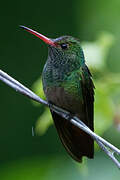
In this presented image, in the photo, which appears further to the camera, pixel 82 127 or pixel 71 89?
pixel 71 89

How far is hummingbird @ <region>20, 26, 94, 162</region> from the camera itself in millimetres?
2891

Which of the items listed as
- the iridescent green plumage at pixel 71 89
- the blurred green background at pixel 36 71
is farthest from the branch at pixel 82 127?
the blurred green background at pixel 36 71

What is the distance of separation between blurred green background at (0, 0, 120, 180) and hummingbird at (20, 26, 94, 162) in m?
1.95

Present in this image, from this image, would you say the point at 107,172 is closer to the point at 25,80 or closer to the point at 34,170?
the point at 34,170

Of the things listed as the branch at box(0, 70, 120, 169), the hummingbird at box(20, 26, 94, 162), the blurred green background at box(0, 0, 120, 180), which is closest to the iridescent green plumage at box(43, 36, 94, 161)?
the hummingbird at box(20, 26, 94, 162)

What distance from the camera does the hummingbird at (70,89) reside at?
9.48 feet

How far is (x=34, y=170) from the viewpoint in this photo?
5016mm

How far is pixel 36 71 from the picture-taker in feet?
24.9

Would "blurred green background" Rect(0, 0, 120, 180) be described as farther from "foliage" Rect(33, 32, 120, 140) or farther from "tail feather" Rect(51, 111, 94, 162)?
"foliage" Rect(33, 32, 120, 140)

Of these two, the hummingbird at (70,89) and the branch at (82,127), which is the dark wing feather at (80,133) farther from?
the branch at (82,127)

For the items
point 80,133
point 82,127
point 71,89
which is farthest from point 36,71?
point 82,127

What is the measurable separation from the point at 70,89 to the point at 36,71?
4.73 m

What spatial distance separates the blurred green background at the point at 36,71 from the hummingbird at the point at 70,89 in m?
1.95

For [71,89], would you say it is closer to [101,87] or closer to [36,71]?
[101,87]
